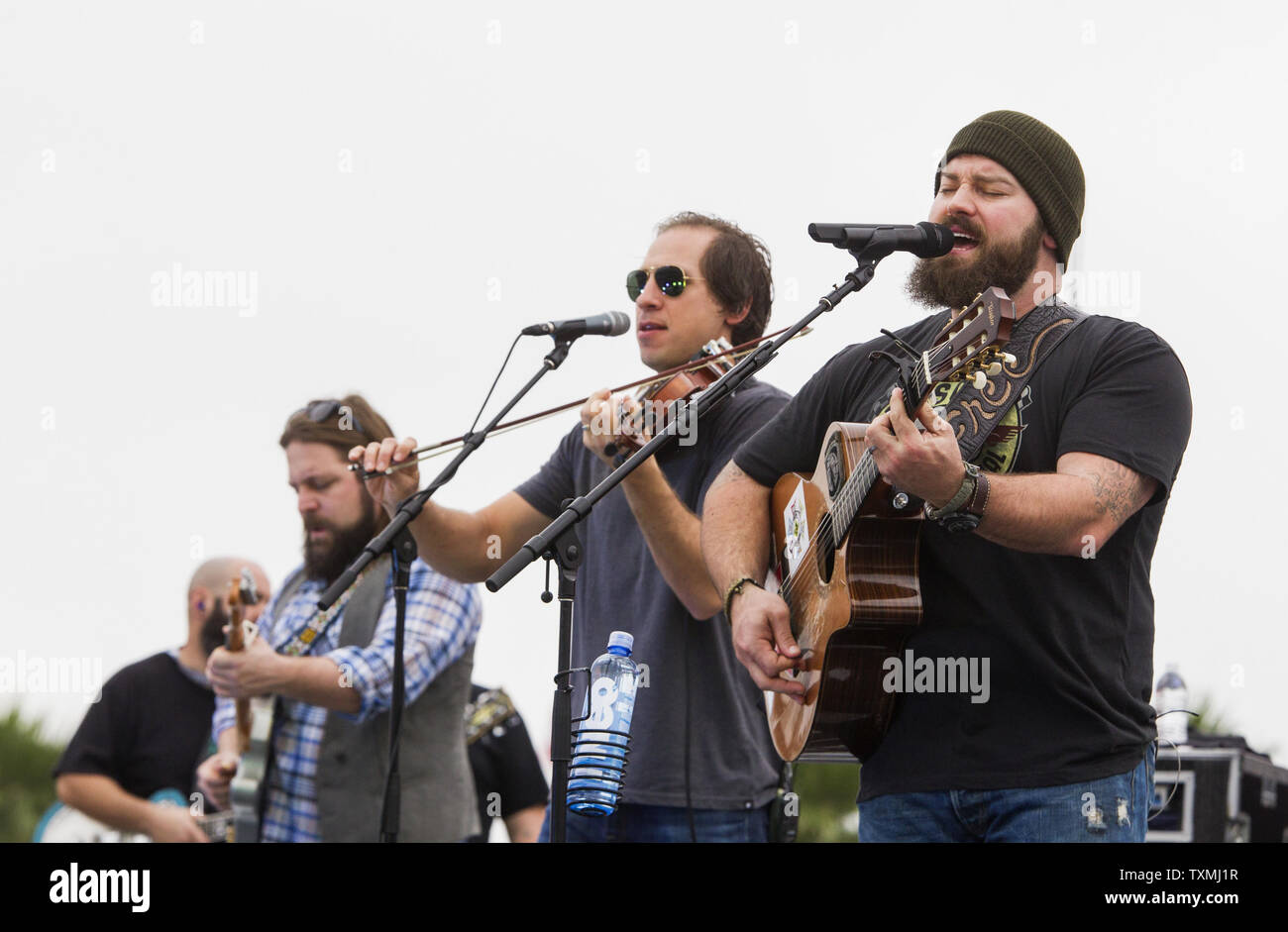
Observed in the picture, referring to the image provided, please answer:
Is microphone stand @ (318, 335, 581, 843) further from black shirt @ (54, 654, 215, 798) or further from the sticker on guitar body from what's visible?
black shirt @ (54, 654, 215, 798)

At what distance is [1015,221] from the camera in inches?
132

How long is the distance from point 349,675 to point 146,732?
6.24 feet

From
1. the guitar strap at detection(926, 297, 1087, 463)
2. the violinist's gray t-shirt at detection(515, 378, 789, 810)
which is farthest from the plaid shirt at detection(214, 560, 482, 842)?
the guitar strap at detection(926, 297, 1087, 463)

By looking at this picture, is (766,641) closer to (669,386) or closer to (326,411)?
(669,386)

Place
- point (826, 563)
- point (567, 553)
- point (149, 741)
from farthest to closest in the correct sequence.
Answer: point (149, 741)
point (567, 553)
point (826, 563)

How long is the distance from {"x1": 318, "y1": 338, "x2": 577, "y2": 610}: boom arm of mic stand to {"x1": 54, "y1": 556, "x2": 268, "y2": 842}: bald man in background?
2.12 metres

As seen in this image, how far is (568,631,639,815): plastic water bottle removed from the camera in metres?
3.48

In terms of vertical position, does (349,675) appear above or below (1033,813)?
above

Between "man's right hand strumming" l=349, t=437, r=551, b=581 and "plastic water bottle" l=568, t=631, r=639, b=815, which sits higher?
"man's right hand strumming" l=349, t=437, r=551, b=581

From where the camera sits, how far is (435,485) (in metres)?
3.87

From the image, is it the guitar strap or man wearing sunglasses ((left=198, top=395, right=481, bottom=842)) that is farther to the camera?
A: man wearing sunglasses ((left=198, top=395, right=481, bottom=842))

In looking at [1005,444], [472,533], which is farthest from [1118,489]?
[472,533]
